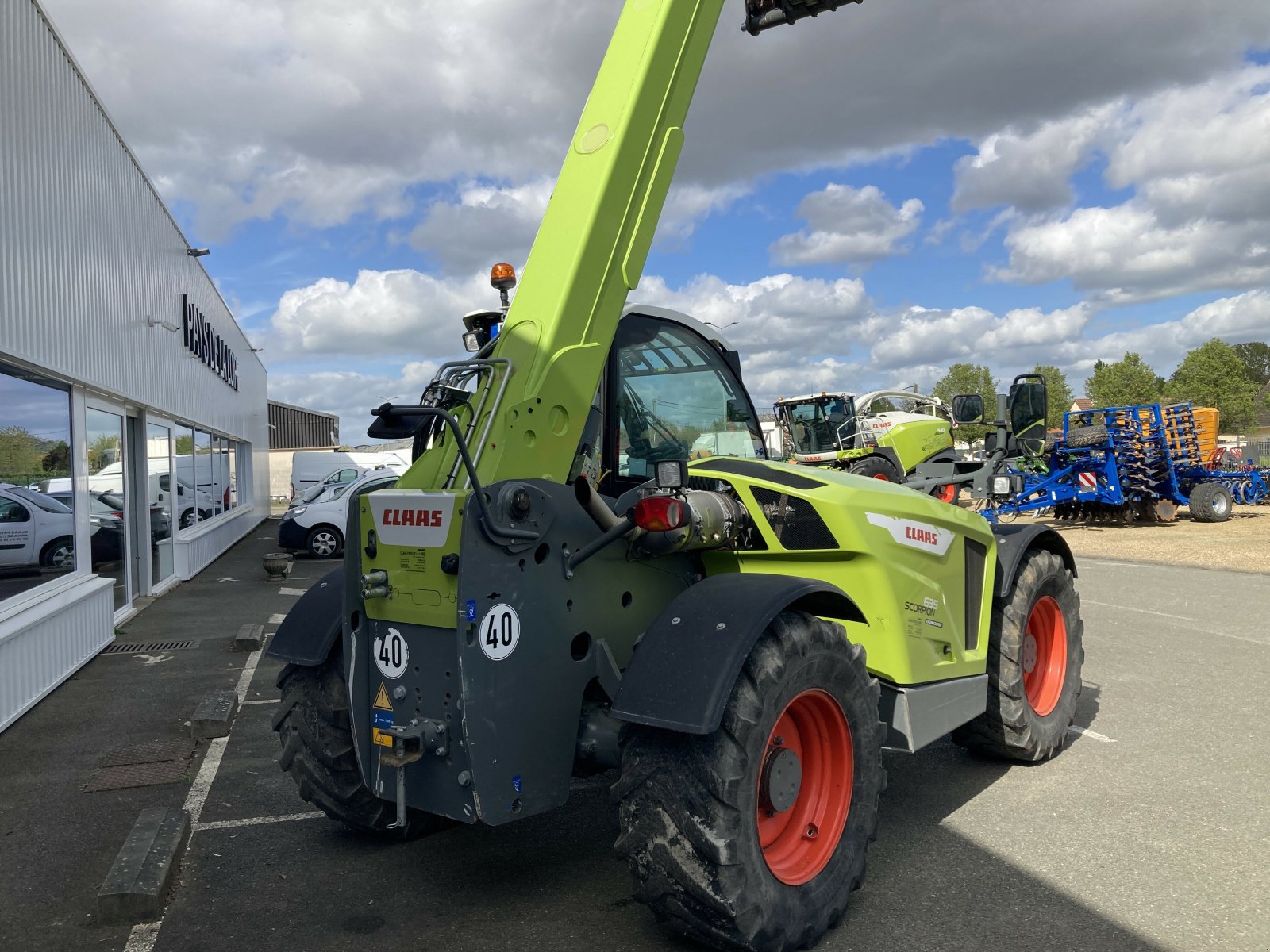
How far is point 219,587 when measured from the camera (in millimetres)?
14867

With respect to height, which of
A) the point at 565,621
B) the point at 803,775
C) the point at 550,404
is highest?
the point at 550,404

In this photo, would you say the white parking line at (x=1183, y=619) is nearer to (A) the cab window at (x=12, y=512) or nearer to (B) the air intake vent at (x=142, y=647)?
(B) the air intake vent at (x=142, y=647)

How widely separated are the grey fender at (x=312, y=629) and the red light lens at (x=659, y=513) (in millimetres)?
1482

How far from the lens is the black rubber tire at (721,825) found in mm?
3121

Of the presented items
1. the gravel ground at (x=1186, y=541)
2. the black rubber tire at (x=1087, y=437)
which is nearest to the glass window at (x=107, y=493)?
the gravel ground at (x=1186, y=541)

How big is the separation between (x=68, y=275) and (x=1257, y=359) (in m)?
111

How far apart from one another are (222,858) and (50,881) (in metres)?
0.71

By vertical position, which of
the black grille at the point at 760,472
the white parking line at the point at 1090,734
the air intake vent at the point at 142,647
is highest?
the black grille at the point at 760,472

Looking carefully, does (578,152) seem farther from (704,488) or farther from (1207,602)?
(1207,602)

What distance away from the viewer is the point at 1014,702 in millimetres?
5176

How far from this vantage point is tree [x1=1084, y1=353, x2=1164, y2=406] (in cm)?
5388

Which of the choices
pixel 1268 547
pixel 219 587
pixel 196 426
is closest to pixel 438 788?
pixel 219 587

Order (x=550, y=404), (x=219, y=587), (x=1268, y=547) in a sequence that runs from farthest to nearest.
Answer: (x=1268, y=547)
(x=219, y=587)
(x=550, y=404)

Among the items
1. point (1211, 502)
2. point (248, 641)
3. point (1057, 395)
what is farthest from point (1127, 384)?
point (248, 641)
